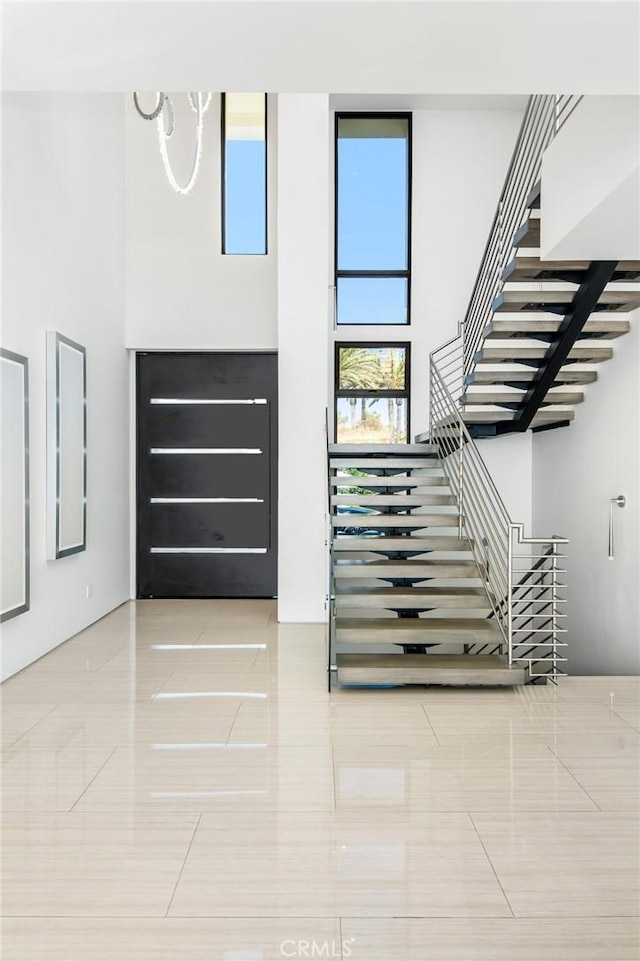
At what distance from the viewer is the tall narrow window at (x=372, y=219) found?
10070mm

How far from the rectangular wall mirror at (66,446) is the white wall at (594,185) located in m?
3.77

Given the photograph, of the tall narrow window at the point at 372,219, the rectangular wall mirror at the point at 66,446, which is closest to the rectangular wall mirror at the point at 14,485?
the rectangular wall mirror at the point at 66,446

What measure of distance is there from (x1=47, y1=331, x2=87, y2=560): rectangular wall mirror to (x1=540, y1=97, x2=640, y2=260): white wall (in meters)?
3.77

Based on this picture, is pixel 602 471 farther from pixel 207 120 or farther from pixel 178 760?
pixel 207 120

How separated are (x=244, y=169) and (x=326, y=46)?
6910 millimetres

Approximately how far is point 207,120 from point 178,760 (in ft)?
24.9

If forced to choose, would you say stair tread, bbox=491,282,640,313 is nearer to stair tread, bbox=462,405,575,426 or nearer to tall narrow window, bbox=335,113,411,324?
stair tread, bbox=462,405,575,426

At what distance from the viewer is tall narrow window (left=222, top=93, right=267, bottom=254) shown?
927 cm

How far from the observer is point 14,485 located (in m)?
5.52

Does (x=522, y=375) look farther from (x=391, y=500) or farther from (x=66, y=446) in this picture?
(x=66, y=446)

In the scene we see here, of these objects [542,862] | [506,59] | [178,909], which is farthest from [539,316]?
[178,909]

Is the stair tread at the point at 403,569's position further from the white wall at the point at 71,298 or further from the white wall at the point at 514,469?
the white wall at the point at 514,469

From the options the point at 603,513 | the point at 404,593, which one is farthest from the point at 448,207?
the point at 404,593

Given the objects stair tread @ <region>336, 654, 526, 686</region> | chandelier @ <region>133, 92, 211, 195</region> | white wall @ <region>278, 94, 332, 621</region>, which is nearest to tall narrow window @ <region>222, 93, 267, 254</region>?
white wall @ <region>278, 94, 332, 621</region>
